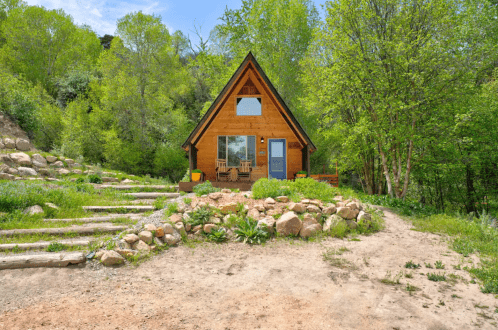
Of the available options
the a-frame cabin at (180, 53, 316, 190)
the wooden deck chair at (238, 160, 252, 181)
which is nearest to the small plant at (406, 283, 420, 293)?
the a-frame cabin at (180, 53, 316, 190)

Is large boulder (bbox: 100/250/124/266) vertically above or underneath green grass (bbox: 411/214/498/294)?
above

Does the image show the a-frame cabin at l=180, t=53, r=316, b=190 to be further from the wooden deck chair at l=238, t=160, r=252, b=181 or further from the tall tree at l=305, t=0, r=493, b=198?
the tall tree at l=305, t=0, r=493, b=198

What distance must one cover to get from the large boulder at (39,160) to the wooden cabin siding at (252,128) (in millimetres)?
9003

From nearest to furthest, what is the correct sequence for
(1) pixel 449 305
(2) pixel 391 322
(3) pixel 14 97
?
(2) pixel 391 322, (1) pixel 449 305, (3) pixel 14 97

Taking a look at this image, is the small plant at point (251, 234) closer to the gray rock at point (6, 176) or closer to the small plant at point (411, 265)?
the small plant at point (411, 265)

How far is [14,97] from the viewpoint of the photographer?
17.6m

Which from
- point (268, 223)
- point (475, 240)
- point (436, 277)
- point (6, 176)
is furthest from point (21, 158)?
point (475, 240)

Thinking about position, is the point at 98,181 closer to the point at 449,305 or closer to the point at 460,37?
the point at 449,305

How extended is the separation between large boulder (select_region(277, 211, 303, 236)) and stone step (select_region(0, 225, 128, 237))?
437cm

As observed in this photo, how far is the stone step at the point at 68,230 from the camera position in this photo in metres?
6.83

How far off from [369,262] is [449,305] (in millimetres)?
1810

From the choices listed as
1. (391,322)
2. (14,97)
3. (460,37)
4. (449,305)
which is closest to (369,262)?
(449,305)

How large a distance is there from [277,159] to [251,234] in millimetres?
7047

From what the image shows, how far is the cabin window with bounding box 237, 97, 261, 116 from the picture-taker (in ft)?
45.3
